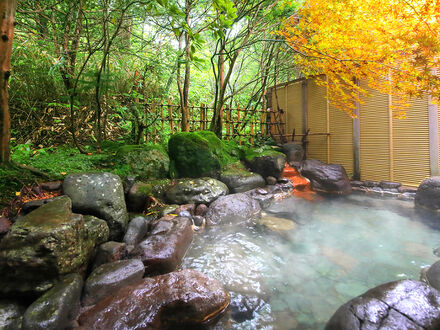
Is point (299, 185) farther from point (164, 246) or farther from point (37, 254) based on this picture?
point (37, 254)

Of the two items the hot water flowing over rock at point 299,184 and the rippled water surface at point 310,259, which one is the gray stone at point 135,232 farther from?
the hot water flowing over rock at point 299,184

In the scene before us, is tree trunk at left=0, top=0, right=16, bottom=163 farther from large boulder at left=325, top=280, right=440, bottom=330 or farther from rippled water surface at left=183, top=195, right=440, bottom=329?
large boulder at left=325, top=280, right=440, bottom=330

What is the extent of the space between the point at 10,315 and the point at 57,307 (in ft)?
1.54

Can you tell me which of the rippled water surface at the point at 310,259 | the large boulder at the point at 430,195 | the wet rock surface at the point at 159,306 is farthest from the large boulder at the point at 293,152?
the wet rock surface at the point at 159,306

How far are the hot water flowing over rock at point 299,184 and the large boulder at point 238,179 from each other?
1259mm

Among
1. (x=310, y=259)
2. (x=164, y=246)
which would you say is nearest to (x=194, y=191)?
(x=164, y=246)

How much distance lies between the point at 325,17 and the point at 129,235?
774 cm

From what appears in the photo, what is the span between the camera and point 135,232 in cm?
329

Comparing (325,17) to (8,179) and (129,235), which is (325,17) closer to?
(129,235)

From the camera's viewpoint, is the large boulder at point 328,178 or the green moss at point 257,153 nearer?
the large boulder at point 328,178

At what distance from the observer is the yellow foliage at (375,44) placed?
14.8 feet

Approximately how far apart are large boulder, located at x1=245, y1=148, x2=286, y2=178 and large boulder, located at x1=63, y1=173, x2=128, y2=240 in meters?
4.35

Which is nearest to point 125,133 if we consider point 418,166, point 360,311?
point 360,311

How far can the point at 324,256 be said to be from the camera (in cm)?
327
